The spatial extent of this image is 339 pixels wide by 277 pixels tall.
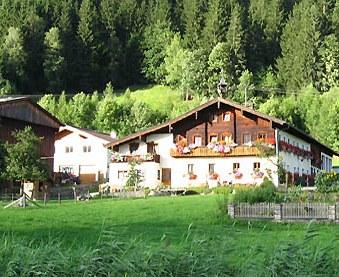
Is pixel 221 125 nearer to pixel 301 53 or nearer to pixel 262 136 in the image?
pixel 262 136

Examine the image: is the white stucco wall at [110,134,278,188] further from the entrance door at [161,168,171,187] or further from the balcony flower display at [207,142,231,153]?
the balcony flower display at [207,142,231,153]

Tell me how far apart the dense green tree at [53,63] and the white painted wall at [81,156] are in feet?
140

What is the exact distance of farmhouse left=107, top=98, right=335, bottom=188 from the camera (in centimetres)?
4978

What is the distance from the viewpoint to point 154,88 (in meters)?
113

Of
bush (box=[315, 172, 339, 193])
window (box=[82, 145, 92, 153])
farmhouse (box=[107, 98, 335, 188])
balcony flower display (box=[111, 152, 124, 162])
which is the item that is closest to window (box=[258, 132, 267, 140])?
farmhouse (box=[107, 98, 335, 188])

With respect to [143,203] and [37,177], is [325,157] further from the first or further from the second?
[143,203]

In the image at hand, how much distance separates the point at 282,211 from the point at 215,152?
2586cm

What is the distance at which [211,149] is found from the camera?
167 ft

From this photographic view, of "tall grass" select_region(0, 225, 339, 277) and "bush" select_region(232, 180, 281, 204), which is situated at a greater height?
"bush" select_region(232, 180, 281, 204)

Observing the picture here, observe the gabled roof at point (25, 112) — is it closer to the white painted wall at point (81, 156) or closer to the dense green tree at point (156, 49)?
the white painted wall at point (81, 156)

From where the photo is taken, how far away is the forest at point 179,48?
101 meters

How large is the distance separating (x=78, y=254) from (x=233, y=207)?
16.6 m

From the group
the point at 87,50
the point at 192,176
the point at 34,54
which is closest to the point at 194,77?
the point at 87,50

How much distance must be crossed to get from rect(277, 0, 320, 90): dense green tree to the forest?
6.1 inches
